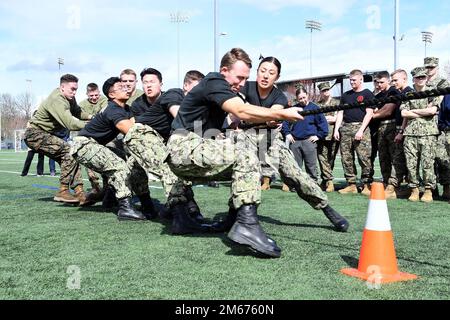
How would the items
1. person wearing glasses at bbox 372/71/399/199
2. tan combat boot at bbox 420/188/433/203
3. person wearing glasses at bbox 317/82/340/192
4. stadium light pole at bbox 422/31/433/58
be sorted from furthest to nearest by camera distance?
stadium light pole at bbox 422/31/433/58, person wearing glasses at bbox 317/82/340/192, person wearing glasses at bbox 372/71/399/199, tan combat boot at bbox 420/188/433/203

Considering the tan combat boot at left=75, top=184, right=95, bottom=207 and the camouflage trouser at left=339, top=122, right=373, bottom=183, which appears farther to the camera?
the camouflage trouser at left=339, top=122, right=373, bottom=183

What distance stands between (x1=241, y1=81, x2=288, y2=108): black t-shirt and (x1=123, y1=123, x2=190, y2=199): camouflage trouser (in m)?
1.10

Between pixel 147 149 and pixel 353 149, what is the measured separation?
4.48 m

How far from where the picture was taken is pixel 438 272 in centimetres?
336

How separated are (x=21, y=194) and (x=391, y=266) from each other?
707cm

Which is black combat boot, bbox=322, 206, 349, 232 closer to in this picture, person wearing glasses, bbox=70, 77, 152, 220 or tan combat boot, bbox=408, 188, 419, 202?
person wearing glasses, bbox=70, 77, 152, 220

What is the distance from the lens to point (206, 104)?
4.35m

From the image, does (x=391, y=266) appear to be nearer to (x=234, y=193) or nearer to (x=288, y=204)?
(x=234, y=193)

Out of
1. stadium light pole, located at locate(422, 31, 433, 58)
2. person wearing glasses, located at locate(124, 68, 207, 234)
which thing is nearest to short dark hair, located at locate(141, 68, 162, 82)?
person wearing glasses, located at locate(124, 68, 207, 234)

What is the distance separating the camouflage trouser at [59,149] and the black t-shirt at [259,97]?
3.25 metres

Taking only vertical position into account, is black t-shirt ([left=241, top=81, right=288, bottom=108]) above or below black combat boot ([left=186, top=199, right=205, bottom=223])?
above

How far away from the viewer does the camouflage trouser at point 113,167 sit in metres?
6.05

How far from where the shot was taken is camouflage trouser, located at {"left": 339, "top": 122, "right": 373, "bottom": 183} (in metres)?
8.49
